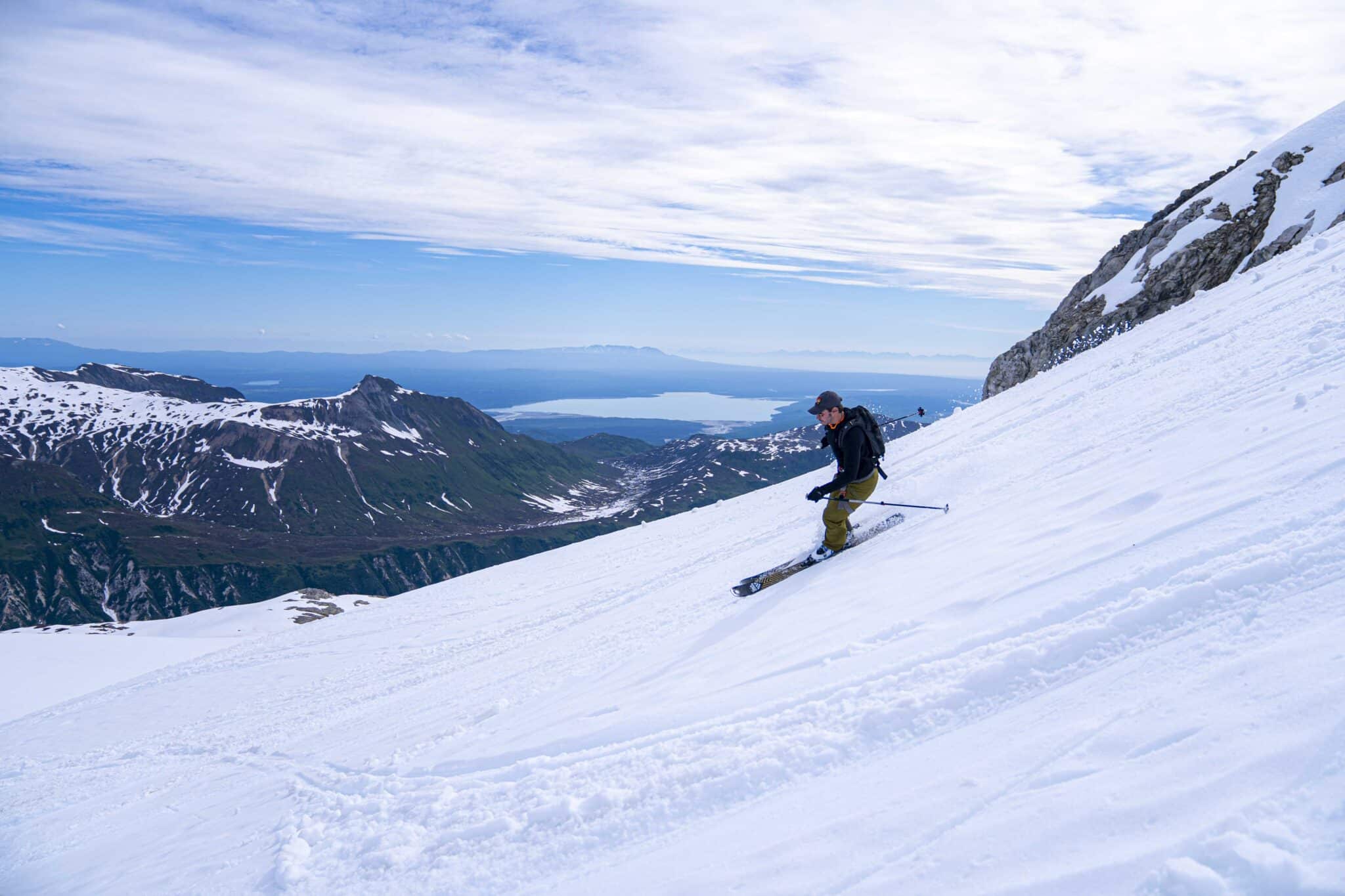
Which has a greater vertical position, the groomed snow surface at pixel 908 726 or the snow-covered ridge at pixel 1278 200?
the snow-covered ridge at pixel 1278 200

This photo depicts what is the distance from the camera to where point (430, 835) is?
20.3 ft

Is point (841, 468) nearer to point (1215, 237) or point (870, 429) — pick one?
point (870, 429)

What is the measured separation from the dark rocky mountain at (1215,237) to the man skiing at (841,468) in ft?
101

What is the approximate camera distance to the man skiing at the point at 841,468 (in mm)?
10531

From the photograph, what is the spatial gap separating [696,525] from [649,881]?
17.5 meters

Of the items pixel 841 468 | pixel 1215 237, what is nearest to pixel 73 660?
pixel 841 468

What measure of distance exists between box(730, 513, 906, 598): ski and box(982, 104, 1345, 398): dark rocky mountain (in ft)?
99.7

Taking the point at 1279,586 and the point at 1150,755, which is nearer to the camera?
the point at 1150,755

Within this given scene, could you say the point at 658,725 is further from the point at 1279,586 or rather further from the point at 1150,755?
the point at 1279,586

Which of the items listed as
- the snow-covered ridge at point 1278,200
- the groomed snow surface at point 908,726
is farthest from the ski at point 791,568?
the snow-covered ridge at point 1278,200

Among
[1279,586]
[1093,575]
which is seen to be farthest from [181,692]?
[1279,586]

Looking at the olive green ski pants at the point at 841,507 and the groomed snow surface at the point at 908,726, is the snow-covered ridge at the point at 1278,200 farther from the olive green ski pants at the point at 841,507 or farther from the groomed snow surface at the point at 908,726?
the olive green ski pants at the point at 841,507

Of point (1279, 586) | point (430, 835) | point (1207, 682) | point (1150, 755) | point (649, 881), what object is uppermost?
point (1279, 586)

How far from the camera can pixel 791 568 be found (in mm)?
11273
